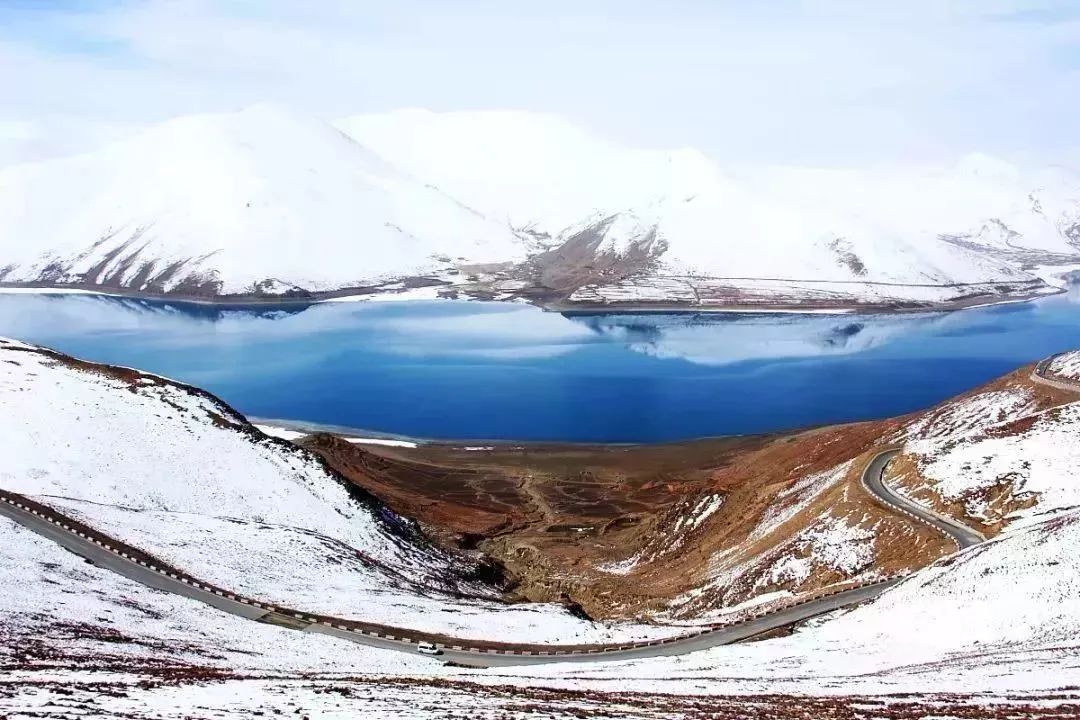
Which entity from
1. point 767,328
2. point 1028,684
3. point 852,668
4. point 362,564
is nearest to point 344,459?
point 362,564

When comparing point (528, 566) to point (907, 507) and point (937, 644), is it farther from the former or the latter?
point (937, 644)

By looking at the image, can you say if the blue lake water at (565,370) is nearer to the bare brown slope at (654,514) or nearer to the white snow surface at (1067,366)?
the bare brown slope at (654,514)

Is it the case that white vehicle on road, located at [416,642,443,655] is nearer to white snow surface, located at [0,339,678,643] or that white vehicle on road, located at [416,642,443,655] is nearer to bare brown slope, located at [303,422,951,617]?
white snow surface, located at [0,339,678,643]

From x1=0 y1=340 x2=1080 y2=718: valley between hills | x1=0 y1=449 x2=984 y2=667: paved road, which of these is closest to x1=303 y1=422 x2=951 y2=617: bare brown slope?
x1=0 y1=340 x2=1080 y2=718: valley between hills

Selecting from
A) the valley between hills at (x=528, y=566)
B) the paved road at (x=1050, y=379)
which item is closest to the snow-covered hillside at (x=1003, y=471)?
the valley between hills at (x=528, y=566)

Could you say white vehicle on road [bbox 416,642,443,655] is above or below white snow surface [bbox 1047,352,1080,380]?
below
